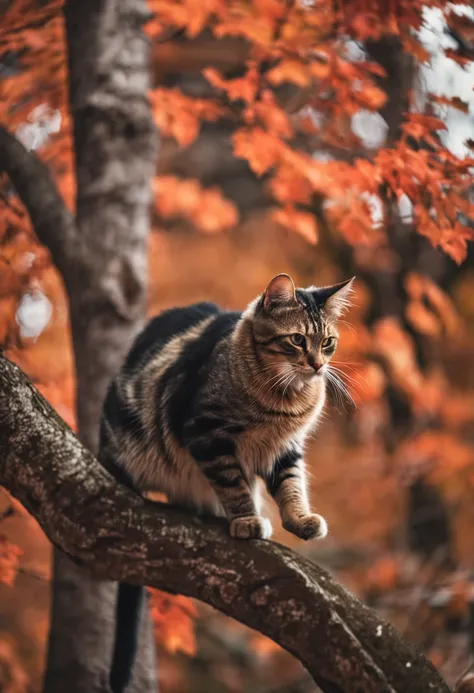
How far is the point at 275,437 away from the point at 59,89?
2636mm

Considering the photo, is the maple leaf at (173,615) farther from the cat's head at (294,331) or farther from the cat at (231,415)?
the cat's head at (294,331)

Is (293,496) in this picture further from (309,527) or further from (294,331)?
(294,331)

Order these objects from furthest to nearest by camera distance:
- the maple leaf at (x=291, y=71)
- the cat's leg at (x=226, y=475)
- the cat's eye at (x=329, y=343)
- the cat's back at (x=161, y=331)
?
the maple leaf at (x=291, y=71) < the cat's back at (x=161, y=331) < the cat's eye at (x=329, y=343) < the cat's leg at (x=226, y=475)

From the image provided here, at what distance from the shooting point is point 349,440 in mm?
9438

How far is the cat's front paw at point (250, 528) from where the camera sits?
2460 mm

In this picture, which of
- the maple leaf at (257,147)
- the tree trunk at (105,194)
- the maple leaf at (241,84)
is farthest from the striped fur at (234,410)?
the maple leaf at (241,84)

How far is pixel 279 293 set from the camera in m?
2.76

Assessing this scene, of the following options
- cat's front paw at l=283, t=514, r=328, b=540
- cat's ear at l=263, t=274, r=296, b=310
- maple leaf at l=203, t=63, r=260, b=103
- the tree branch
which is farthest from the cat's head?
maple leaf at l=203, t=63, r=260, b=103

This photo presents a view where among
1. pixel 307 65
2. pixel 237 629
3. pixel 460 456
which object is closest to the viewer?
pixel 307 65

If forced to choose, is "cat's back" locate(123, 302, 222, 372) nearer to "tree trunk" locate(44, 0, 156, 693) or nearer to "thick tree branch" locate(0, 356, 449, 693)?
"tree trunk" locate(44, 0, 156, 693)

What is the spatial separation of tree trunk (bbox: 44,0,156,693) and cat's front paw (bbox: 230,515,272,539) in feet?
3.56

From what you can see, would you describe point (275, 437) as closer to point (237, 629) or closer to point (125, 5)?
point (125, 5)

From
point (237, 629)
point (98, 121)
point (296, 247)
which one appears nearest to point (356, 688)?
point (98, 121)

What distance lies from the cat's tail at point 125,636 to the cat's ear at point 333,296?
1.38 metres
